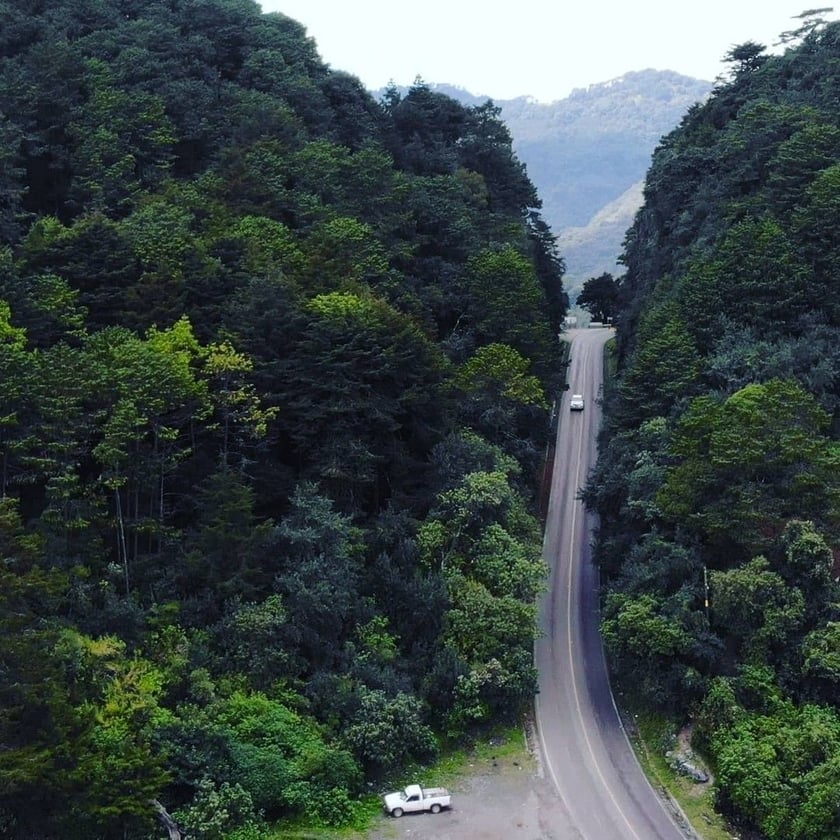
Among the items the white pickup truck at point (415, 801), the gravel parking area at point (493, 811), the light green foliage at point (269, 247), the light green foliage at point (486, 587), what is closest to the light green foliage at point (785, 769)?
the gravel parking area at point (493, 811)

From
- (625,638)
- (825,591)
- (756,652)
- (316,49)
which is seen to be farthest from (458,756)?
(316,49)

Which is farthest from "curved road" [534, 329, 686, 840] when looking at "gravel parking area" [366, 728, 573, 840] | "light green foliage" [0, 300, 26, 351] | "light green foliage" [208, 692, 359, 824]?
"light green foliage" [0, 300, 26, 351]

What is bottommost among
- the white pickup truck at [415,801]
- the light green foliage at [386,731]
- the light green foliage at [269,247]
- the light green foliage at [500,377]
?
the white pickup truck at [415,801]

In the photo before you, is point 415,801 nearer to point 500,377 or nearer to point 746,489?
point 746,489

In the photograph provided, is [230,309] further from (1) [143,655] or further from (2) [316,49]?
(2) [316,49]

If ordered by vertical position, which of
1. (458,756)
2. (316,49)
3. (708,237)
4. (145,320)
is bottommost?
(458,756)

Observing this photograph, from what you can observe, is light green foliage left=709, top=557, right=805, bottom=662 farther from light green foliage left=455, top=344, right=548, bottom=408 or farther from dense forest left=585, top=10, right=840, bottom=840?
light green foliage left=455, top=344, right=548, bottom=408

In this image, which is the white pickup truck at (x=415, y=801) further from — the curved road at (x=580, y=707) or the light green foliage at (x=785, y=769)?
the light green foliage at (x=785, y=769)
